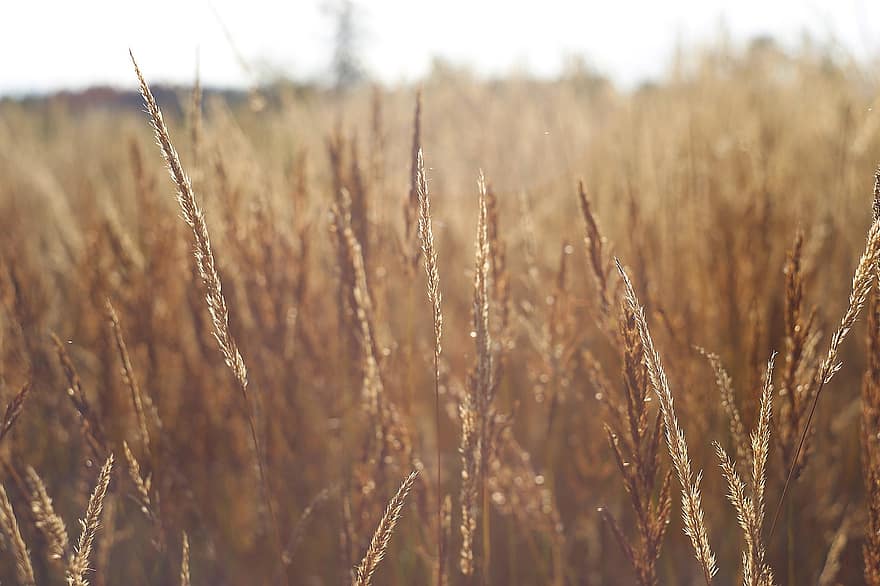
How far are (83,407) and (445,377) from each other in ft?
2.06

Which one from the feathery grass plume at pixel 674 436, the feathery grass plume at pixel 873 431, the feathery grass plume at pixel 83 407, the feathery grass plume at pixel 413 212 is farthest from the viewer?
the feathery grass plume at pixel 413 212

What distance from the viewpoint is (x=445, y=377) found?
1242 millimetres

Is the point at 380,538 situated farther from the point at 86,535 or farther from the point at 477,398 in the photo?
the point at 86,535

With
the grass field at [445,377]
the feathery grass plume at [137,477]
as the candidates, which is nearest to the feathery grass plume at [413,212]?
the grass field at [445,377]

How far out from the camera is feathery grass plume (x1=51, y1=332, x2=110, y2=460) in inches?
33.5

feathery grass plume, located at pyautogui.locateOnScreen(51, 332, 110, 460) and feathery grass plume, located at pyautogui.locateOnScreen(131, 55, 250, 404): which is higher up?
feathery grass plume, located at pyautogui.locateOnScreen(131, 55, 250, 404)

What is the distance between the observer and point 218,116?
1809 millimetres

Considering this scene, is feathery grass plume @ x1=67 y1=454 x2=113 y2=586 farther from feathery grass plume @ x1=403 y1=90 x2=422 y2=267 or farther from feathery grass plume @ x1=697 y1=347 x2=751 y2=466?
feathery grass plume @ x1=697 y1=347 x2=751 y2=466

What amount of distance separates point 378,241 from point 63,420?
3.13 feet

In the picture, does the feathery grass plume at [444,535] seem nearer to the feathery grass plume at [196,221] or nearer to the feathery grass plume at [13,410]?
the feathery grass plume at [196,221]

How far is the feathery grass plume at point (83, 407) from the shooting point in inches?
33.5

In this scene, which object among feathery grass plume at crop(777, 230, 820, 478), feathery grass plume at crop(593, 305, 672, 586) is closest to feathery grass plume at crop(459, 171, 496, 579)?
feathery grass plume at crop(593, 305, 672, 586)

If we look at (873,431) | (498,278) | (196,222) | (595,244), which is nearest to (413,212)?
(498,278)

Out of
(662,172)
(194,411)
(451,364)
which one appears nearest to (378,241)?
(451,364)
